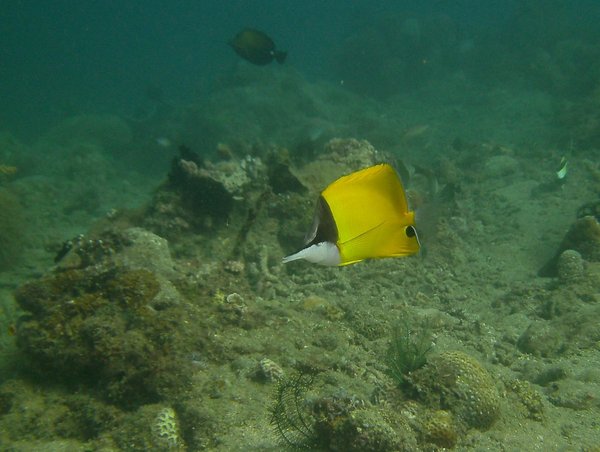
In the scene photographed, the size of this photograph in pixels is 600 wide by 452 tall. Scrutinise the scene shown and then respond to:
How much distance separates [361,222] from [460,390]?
2.60 m

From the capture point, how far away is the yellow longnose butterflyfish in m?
1.81

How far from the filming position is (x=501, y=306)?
6742 mm

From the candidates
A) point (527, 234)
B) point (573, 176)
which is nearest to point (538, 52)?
point (573, 176)

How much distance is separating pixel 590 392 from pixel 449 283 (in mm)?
3049

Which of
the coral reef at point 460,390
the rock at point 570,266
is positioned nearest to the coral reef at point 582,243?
the rock at point 570,266

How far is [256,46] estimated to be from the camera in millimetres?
8695

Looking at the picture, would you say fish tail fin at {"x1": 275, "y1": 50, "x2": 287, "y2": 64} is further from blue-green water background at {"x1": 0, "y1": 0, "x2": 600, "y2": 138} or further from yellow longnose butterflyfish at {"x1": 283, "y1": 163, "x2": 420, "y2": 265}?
blue-green water background at {"x1": 0, "y1": 0, "x2": 600, "y2": 138}

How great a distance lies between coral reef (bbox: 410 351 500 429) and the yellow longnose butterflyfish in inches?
89.3

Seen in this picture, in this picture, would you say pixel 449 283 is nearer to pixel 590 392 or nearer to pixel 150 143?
pixel 590 392

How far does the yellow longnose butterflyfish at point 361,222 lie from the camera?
181 centimetres

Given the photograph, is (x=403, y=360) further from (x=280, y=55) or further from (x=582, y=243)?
(x=280, y=55)

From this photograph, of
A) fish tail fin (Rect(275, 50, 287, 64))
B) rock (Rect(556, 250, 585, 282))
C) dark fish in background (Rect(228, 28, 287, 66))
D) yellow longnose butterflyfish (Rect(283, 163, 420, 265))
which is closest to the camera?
yellow longnose butterflyfish (Rect(283, 163, 420, 265))

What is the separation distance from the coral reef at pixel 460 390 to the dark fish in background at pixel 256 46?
7294 mm

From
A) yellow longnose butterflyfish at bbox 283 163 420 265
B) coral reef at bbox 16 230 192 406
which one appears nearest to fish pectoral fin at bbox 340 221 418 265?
yellow longnose butterflyfish at bbox 283 163 420 265
